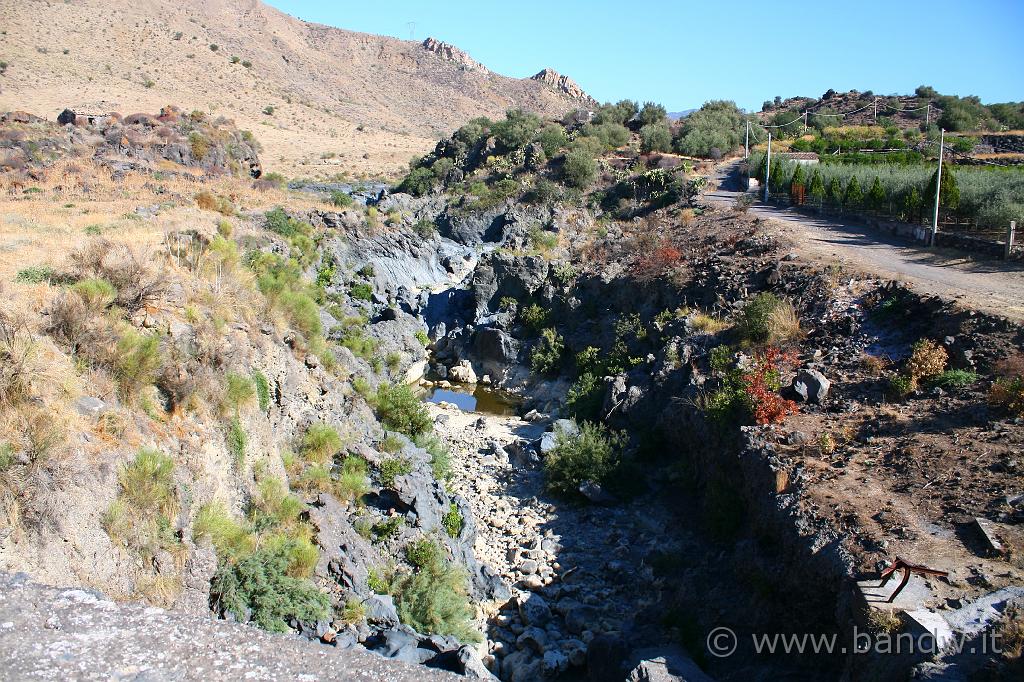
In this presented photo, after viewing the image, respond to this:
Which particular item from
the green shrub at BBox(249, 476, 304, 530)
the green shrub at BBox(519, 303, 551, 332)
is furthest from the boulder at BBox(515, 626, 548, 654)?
the green shrub at BBox(519, 303, 551, 332)

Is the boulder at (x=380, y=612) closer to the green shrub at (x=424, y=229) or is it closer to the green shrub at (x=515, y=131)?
Result: the green shrub at (x=424, y=229)

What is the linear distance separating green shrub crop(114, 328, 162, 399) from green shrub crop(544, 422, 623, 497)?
30.9 ft

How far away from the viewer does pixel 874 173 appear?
28.9 metres

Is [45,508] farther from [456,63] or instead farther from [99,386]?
[456,63]

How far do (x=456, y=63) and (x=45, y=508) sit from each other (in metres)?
110

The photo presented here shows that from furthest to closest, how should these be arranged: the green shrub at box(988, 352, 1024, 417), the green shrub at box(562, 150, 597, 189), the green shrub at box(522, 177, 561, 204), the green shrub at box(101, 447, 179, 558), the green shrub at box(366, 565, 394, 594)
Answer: the green shrub at box(562, 150, 597, 189)
the green shrub at box(522, 177, 561, 204)
the green shrub at box(988, 352, 1024, 417)
the green shrub at box(366, 565, 394, 594)
the green shrub at box(101, 447, 179, 558)

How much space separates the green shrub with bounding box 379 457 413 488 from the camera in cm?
1258

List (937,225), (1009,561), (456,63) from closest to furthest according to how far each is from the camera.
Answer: (1009,561) < (937,225) < (456,63)

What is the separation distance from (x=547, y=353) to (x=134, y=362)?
1642 cm

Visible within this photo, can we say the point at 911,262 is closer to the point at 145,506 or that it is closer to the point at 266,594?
the point at 266,594

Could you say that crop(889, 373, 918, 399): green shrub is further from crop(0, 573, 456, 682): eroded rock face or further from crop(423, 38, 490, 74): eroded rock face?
crop(423, 38, 490, 74): eroded rock face

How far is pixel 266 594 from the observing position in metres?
8.32

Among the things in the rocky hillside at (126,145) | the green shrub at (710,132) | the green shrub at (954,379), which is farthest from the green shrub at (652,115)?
the green shrub at (954,379)

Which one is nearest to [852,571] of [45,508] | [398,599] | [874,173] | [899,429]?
[899,429]
